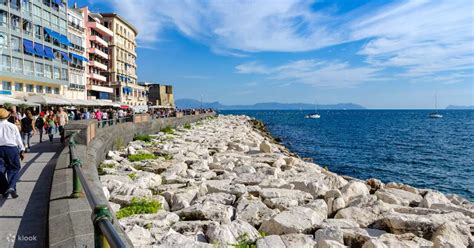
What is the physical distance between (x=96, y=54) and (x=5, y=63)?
24384 mm

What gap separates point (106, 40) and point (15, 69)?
29214 mm

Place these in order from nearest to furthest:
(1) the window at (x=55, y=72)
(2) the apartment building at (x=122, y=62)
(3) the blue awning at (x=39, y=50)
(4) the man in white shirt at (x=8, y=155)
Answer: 1. (4) the man in white shirt at (x=8, y=155)
2. (3) the blue awning at (x=39, y=50)
3. (1) the window at (x=55, y=72)
4. (2) the apartment building at (x=122, y=62)

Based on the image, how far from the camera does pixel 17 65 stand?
123ft

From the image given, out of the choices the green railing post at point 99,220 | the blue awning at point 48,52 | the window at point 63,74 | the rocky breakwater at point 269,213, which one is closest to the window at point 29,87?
the blue awning at point 48,52

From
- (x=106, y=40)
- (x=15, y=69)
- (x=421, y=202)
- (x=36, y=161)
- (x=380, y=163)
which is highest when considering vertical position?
(x=106, y=40)

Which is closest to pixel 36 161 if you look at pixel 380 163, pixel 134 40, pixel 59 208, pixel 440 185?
pixel 59 208

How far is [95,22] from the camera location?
2303 inches

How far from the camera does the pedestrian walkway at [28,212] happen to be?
4287 mm

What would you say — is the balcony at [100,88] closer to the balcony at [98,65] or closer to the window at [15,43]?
the balcony at [98,65]

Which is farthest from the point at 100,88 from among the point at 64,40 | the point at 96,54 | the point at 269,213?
the point at 269,213

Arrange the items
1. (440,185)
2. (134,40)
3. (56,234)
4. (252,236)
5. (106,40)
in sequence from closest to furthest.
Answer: (56,234) → (252,236) → (440,185) → (106,40) → (134,40)

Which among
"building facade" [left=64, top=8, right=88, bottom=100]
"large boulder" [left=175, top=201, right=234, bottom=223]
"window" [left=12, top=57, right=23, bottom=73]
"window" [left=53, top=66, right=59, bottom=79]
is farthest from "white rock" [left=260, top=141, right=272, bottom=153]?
"building facade" [left=64, top=8, right=88, bottom=100]

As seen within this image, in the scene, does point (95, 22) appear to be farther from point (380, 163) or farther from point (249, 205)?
point (249, 205)

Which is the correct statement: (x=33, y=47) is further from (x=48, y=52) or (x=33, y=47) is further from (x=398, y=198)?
(x=398, y=198)
